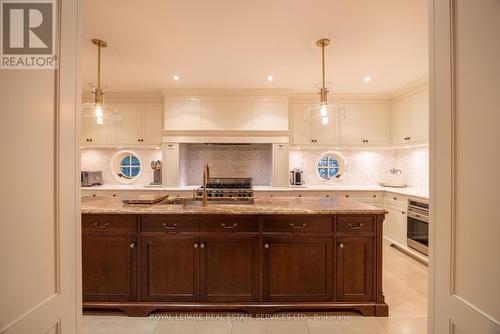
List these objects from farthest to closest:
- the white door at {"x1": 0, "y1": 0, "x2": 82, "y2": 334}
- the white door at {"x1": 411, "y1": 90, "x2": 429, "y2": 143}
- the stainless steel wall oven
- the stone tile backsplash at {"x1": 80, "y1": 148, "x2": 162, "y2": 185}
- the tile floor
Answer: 1. the stone tile backsplash at {"x1": 80, "y1": 148, "x2": 162, "y2": 185}
2. the white door at {"x1": 411, "y1": 90, "x2": 429, "y2": 143}
3. the stainless steel wall oven
4. the tile floor
5. the white door at {"x1": 0, "y1": 0, "x2": 82, "y2": 334}

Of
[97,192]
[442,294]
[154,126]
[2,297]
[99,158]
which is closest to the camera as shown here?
[2,297]

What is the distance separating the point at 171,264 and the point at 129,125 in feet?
11.1

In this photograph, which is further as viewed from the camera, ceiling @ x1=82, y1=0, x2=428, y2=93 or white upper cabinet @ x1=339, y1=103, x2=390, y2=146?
white upper cabinet @ x1=339, y1=103, x2=390, y2=146

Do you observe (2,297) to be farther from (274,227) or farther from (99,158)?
(99,158)

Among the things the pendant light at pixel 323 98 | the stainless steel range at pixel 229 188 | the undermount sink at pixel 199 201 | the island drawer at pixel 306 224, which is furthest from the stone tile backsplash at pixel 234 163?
the island drawer at pixel 306 224

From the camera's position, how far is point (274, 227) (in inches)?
83.1

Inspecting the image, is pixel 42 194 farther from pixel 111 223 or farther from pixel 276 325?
pixel 276 325

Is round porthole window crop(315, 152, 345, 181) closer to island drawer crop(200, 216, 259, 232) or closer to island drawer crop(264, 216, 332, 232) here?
island drawer crop(264, 216, 332, 232)

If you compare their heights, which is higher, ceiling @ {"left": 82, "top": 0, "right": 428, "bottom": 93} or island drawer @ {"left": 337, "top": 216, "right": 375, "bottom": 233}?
ceiling @ {"left": 82, "top": 0, "right": 428, "bottom": 93}

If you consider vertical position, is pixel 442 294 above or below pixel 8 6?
below

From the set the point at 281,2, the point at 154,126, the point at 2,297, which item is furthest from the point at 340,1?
the point at 154,126

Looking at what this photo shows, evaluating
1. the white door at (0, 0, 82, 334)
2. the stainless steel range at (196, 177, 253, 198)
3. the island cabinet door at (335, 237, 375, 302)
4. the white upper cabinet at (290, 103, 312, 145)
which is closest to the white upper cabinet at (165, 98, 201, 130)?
the stainless steel range at (196, 177, 253, 198)

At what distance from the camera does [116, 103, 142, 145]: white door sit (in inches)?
180

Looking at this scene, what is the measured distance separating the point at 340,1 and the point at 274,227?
2019mm
